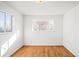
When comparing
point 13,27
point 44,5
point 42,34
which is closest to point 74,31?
point 44,5

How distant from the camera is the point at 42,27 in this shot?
5.88 metres

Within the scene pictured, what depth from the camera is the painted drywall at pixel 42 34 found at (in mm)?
5848

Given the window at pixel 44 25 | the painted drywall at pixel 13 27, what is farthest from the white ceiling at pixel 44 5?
the window at pixel 44 25

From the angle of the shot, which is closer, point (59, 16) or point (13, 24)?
point (13, 24)

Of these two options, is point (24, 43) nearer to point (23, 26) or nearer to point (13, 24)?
point (23, 26)

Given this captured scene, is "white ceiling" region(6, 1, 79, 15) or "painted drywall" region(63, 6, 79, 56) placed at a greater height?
"white ceiling" region(6, 1, 79, 15)

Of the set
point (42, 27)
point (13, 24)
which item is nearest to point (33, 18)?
point (42, 27)

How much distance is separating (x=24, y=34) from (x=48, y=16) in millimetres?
1766

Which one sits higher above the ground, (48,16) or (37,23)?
(48,16)

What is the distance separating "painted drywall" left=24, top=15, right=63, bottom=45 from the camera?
585 cm

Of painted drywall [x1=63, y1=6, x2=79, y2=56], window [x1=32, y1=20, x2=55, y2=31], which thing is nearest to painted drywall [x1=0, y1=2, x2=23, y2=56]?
window [x1=32, y1=20, x2=55, y2=31]

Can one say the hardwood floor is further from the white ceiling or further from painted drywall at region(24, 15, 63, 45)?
the white ceiling

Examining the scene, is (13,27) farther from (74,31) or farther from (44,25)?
(74,31)

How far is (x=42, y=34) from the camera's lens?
5910 millimetres
